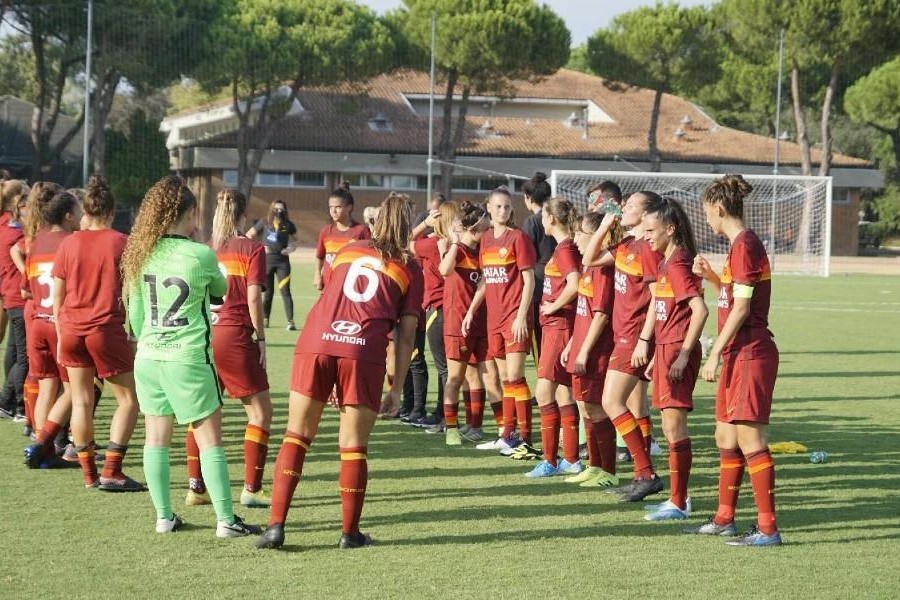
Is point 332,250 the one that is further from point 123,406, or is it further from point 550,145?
point 550,145

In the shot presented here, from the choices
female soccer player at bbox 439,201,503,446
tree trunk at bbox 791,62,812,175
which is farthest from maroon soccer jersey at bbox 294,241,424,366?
tree trunk at bbox 791,62,812,175

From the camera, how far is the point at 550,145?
5881cm

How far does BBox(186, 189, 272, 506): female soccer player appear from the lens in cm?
724

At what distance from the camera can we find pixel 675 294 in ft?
23.0

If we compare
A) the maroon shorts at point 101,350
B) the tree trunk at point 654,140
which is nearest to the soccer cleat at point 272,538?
the maroon shorts at point 101,350

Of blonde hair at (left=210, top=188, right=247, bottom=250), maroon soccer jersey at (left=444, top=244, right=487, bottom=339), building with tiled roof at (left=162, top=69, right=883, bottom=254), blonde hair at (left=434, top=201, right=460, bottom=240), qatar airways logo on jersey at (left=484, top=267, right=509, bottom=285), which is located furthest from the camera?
building with tiled roof at (left=162, top=69, right=883, bottom=254)

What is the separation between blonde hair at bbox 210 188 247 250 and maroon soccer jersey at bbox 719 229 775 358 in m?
2.95

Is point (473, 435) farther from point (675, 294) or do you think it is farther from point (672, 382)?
point (675, 294)

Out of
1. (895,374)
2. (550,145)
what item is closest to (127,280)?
(895,374)

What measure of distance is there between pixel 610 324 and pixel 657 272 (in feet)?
3.13

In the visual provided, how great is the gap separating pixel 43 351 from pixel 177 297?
8.96 feet

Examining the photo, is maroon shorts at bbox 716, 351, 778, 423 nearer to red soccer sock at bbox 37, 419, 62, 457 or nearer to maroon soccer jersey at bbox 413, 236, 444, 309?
maroon soccer jersey at bbox 413, 236, 444, 309

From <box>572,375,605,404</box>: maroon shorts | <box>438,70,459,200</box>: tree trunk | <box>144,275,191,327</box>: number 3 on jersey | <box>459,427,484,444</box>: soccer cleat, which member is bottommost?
<box>459,427,484,444</box>: soccer cleat

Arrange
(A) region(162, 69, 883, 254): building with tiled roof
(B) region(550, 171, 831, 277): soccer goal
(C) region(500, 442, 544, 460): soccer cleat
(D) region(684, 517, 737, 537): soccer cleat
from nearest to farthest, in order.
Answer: (D) region(684, 517, 737, 537): soccer cleat
(C) region(500, 442, 544, 460): soccer cleat
(B) region(550, 171, 831, 277): soccer goal
(A) region(162, 69, 883, 254): building with tiled roof
